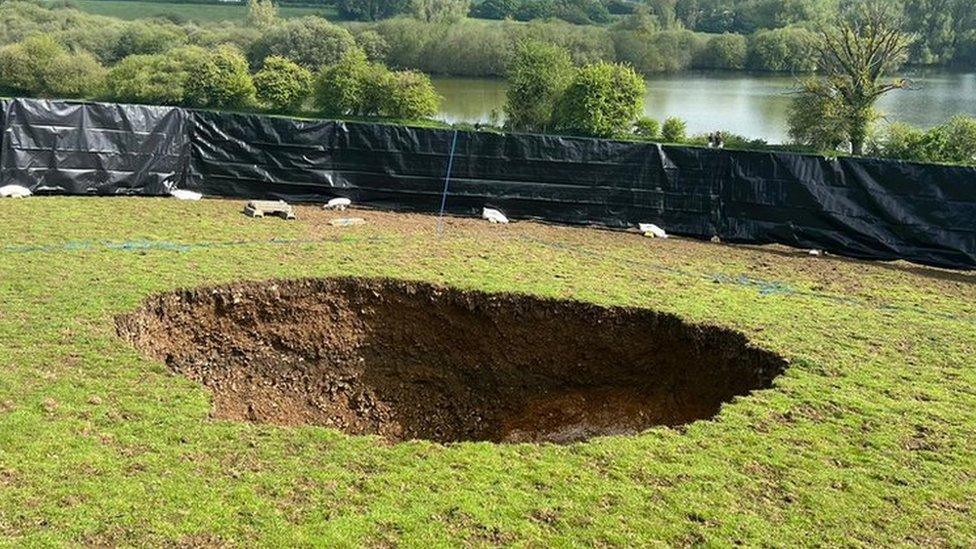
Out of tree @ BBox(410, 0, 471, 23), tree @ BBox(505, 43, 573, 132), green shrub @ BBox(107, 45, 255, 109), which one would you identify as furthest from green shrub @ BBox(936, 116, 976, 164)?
tree @ BBox(410, 0, 471, 23)

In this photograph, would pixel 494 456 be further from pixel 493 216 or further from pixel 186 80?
pixel 186 80

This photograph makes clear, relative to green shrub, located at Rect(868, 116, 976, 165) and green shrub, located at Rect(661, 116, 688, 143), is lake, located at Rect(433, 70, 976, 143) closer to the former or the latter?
green shrub, located at Rect(661, 116, 688, 143)

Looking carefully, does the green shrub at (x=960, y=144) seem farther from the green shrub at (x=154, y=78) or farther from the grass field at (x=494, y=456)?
the green shrub at (x=154, y=78)

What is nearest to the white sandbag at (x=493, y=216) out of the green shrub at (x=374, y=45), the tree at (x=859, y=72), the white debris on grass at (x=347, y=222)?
the white debris on grass at (x=347, y=222)

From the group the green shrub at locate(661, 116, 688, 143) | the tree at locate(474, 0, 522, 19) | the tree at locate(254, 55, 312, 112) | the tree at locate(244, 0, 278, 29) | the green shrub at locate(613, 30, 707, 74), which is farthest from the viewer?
the tree at locate(474, 0, 522, 19)

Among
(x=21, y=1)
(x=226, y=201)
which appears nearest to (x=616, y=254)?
(x=226, y=201)

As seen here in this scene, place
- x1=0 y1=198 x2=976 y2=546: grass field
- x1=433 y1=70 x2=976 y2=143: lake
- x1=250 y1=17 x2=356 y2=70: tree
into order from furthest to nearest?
x1=250 y1=17 x2=356 y2=70: tree
x1=433 y1=70 x2=976 y2=143: lake
x1=0 y1=198 x2=976 y2=546: grass field

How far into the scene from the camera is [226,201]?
47.9 ft

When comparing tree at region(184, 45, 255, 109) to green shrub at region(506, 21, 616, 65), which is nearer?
Result: tree at region(184, 45, 255, 109)

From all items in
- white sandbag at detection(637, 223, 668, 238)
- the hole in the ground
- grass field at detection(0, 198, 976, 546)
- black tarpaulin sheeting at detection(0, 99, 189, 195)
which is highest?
black tarpaulin sheeting at detection(0, 99, 189, 195)

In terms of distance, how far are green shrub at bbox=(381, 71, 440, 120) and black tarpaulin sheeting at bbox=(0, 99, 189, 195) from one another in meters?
17.7

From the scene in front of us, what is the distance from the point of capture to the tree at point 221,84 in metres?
33.4

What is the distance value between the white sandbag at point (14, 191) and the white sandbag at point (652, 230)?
9785 millimetres

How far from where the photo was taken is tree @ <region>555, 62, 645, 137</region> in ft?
97.2
